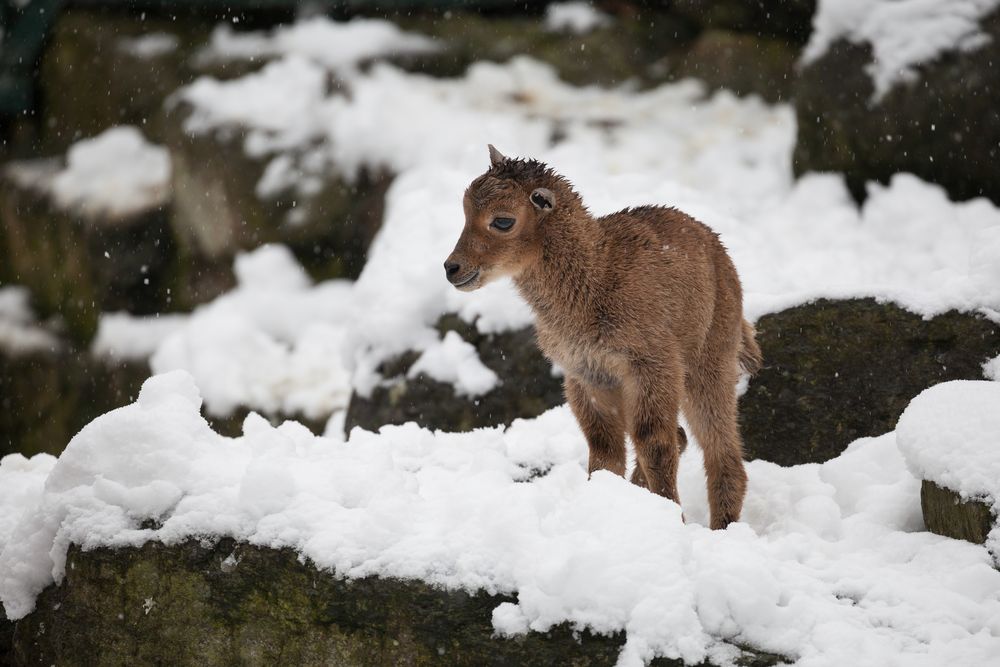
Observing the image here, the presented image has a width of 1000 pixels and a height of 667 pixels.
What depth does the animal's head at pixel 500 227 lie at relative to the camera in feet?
15.4

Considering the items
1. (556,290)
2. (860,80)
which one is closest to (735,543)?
(556,290)

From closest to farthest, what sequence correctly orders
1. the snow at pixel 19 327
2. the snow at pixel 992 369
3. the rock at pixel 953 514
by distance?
the rock at pixel 953 514, the snow at pixel 992 369, the snow at pixel 19 327

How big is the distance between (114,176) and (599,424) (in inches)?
360

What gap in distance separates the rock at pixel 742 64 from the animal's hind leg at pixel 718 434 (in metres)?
7.05

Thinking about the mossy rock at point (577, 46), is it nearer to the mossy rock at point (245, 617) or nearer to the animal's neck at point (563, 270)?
the animal's neck at point (563, 270)

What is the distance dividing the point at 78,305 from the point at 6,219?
1.65 m

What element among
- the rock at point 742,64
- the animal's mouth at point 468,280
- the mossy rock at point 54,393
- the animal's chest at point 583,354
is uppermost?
the rock at point 742,64

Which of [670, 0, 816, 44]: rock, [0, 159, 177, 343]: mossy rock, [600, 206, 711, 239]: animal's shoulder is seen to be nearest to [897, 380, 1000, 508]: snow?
[600, 206, 711, 239]: animal's shoulder

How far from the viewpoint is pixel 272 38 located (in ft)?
40.1

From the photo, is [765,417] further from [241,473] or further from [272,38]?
[272,38]

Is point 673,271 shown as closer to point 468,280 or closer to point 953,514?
point 468,280

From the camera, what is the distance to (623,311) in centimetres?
462

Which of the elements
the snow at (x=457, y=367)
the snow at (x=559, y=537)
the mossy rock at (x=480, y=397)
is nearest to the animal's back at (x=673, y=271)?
the snow at (x=559, y=537)

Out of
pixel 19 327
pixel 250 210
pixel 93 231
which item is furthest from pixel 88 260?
pixel 250 210
